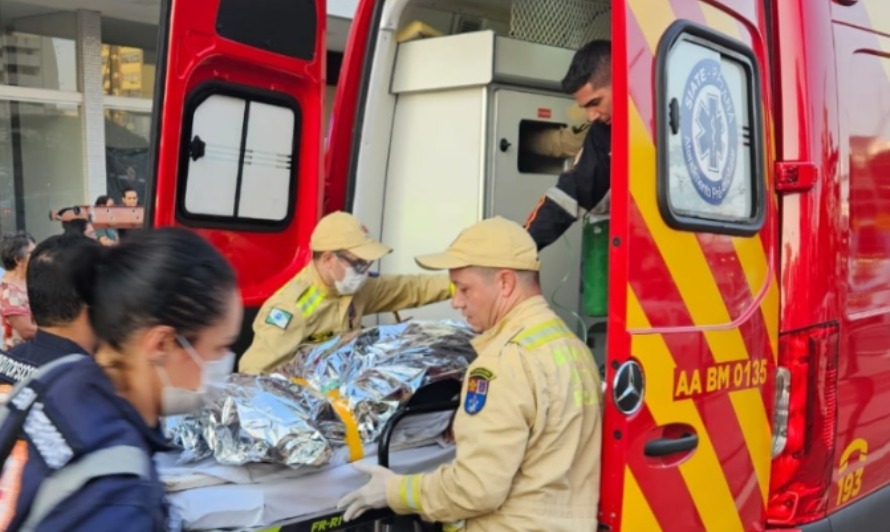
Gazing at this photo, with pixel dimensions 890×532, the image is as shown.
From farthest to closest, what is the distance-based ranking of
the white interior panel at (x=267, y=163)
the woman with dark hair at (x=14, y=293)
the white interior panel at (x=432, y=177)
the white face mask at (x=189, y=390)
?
the woman with dark hair at (x=14, y=293) < the white interior panel at (x=432, y=177) < the white interior panel at (x=267, y=163) < the white face mask at (x=189, y=390)

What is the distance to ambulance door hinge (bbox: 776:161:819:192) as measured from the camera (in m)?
2.12

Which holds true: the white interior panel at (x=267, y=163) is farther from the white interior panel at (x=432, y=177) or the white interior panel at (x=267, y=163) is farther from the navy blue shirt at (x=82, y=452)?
the navy blue shirt at (x=82, y=452)

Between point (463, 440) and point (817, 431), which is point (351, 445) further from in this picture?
point (817, 431)

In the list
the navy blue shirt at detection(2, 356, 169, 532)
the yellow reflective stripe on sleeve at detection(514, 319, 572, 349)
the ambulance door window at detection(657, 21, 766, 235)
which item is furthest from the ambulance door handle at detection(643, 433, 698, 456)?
the navy blue shirt at detection(2, 356, 169, 532)

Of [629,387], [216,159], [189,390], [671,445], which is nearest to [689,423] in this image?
[671,445]

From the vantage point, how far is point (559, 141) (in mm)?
3340

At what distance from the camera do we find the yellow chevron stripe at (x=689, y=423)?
6.03 ft

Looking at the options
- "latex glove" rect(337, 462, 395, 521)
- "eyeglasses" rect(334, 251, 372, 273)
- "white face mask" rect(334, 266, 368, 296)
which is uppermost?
"eyeglasses" rect(334, 251, 372, 273)

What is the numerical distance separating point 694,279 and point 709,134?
0.35 m

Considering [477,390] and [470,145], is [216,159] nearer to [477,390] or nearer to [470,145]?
[470,145]

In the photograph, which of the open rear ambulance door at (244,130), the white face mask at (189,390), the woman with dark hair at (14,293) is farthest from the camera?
the woman with dark hair at (14,293)

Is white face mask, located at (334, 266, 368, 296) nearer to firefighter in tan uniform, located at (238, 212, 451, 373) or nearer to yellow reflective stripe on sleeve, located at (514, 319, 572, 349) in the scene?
firefighter in tan uniform, located at (238, 212, 451, 373)

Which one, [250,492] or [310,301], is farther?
[310,301]

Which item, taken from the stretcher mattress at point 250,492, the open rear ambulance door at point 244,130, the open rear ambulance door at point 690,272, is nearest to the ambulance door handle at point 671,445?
the open rear ambulance door at point 690,272
